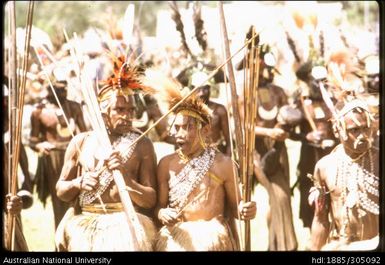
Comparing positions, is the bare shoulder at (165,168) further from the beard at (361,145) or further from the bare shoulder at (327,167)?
the beard at (361,145)

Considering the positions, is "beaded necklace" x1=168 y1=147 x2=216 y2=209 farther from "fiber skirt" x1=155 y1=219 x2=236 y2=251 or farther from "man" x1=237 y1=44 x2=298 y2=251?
"man" x1=237 y1=44 x2=298 y2=251

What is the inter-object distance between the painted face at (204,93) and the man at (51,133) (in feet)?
2.39

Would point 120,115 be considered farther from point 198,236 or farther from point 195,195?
point 198,236

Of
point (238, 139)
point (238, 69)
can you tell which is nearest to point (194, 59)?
point (238, 69)

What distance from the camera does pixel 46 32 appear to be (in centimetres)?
634

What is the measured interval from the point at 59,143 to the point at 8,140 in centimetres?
35

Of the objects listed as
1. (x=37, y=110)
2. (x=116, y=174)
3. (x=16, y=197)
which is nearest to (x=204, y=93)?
(x=116, y=174)

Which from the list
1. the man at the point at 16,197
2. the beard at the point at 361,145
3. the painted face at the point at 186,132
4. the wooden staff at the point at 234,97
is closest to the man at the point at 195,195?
the painted face at the point at 186,132

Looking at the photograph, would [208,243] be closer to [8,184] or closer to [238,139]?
[238,139]

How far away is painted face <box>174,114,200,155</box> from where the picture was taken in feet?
19.3

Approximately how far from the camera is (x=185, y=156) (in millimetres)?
5926

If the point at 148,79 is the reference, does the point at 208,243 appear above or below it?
below

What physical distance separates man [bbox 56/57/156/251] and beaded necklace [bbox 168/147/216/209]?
121mm

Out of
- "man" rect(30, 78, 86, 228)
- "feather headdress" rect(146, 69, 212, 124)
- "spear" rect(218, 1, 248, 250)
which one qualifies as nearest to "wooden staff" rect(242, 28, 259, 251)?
"spear" rect(218, 1, 248, 250)
